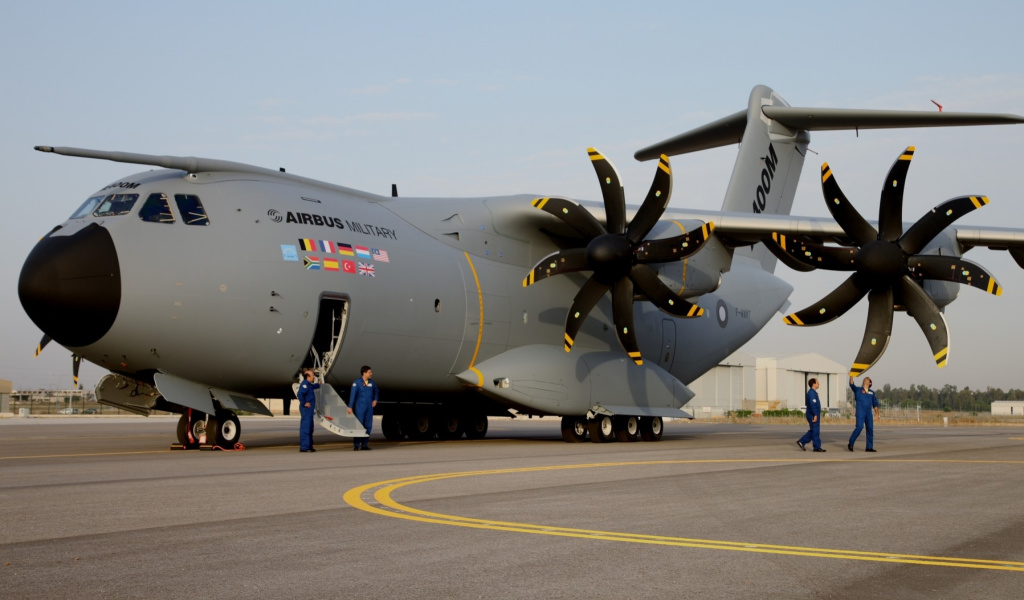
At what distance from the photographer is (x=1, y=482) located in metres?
10.1

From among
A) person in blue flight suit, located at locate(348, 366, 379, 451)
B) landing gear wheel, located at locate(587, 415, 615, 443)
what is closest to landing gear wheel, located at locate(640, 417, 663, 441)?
landing gear wheel, located at locate(587, 415, 615, 443)

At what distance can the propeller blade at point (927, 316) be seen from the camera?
696 inches

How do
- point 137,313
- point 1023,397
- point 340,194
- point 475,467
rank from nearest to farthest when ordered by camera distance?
1. point 475,467
2. point 137,313
3. point 340,194
4. point 1023,397

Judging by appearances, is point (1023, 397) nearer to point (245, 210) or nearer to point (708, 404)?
point (708, 404)

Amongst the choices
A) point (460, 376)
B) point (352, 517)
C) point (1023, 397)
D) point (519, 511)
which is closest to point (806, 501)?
point (519, 511)

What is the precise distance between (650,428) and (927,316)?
638 centimetres

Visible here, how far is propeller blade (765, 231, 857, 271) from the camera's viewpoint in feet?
60.1

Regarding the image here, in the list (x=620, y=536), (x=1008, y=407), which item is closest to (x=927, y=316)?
(x=620, y=536)

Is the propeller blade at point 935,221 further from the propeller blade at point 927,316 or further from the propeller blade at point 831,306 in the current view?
the propeller blade at point 831,306

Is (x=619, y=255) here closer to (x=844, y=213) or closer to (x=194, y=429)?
(x=844, y=213)

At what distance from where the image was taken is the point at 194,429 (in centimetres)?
1611

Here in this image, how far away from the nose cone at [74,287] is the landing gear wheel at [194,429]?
8.26ft

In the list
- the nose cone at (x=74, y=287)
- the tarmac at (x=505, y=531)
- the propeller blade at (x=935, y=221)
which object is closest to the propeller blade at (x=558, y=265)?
the propeller blade at (x=935, y=221)

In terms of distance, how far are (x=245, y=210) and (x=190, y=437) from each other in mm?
3872
